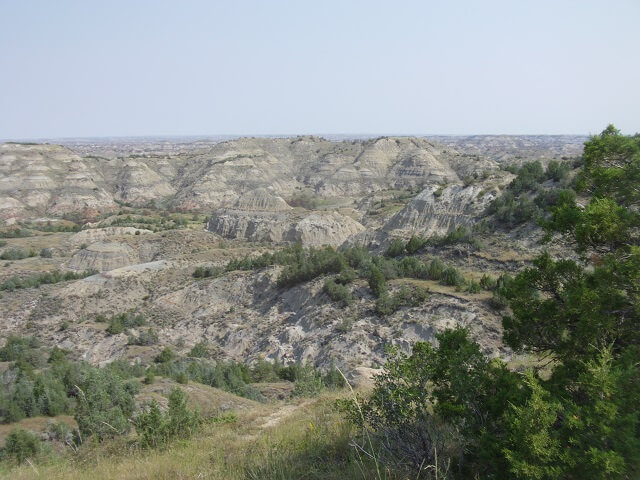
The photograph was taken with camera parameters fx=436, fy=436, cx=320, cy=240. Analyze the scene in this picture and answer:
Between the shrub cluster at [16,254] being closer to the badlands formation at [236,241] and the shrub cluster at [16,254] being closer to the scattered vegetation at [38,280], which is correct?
the badlands formation at [236,241]

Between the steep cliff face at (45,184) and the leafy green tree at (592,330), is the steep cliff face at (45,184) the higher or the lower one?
the lower one

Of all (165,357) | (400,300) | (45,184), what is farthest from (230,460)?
(45,184)

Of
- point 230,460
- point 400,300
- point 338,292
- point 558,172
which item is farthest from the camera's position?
point 558,172

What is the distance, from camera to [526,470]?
3129 mm

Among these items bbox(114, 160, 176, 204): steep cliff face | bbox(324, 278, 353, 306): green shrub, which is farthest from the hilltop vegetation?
bbox(114, 160, 176, 204): steep cliff face

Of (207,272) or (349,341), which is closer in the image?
(349,341)

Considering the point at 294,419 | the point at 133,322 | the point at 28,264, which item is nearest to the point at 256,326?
the point at 133,322

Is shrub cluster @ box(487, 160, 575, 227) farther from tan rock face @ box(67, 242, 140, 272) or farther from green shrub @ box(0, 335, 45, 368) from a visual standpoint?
tan rock face @ box(67, 242, 140, 272)

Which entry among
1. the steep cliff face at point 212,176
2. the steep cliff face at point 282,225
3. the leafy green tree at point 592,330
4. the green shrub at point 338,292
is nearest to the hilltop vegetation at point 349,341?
the leafy green tree at point 592,330

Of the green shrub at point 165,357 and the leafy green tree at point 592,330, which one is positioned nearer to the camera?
the leafy green tree at point 592,330

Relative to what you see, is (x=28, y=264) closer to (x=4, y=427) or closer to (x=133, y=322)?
(x=133, y=322)

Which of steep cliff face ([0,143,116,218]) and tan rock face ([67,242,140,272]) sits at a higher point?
steep cliff face ([0,143,116,218])

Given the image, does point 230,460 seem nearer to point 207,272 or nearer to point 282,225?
point 207,272

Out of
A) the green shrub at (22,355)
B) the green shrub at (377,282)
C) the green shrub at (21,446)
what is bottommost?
the green shrub at (22,355)
